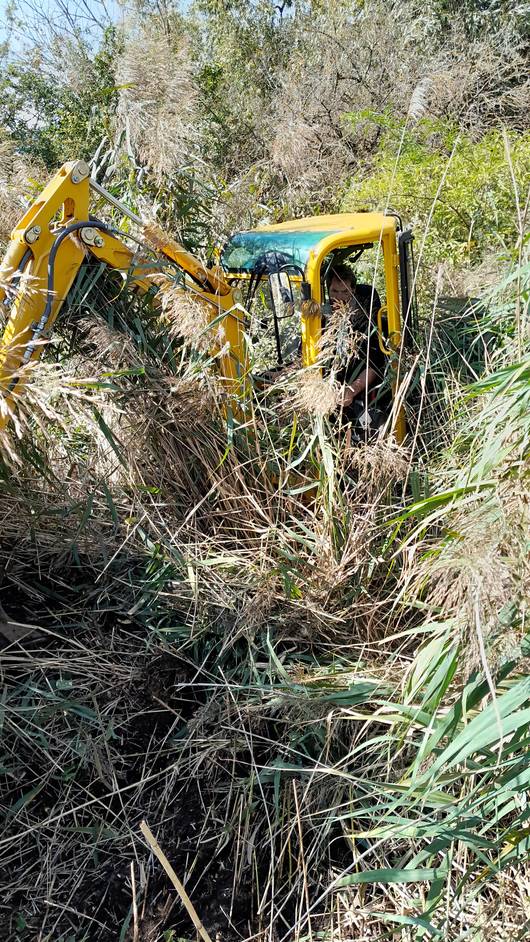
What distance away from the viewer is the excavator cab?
3342mm

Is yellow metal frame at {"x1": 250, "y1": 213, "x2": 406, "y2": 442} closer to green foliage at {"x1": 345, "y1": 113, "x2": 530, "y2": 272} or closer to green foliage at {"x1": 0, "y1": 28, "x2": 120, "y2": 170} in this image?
green foliage at {"x1": 345, "y1": 113, "x2": 530, "y2": 272}

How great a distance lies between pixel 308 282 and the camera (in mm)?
3342

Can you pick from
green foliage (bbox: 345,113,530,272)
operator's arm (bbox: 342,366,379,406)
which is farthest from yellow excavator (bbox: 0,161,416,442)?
green foliage (bbox: 345,113,530,272)

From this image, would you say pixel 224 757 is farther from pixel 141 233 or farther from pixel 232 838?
pixel 141 233

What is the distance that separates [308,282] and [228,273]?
574 millimetres

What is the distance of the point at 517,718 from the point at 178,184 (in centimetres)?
256

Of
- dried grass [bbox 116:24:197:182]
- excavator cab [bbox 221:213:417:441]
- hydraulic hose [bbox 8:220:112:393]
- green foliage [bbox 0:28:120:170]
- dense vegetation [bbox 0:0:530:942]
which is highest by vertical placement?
green foliage [bbox 0:28:120:170]

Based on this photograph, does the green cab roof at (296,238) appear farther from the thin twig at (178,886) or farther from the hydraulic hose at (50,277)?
the thin twig at (178,886)

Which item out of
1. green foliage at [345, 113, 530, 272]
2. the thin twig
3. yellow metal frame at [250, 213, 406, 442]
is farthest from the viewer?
green foliage at [345, 113, 530, 272]

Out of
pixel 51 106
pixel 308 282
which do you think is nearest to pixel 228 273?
pixel 308 282

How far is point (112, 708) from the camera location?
2633 mm

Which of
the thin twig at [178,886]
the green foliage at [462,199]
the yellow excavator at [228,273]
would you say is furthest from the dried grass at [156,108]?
the thin twig at [178,886]

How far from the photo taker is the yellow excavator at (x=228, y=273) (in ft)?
8.74

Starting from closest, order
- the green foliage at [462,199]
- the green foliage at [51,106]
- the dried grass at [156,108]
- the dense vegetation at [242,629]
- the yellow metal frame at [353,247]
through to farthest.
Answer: the dense vegetation at [242,629] < the dried grass at [156,108] < the yellow metal frame at [353,247] < the green foliage at [462,199] < the green foliage at [51,106]
